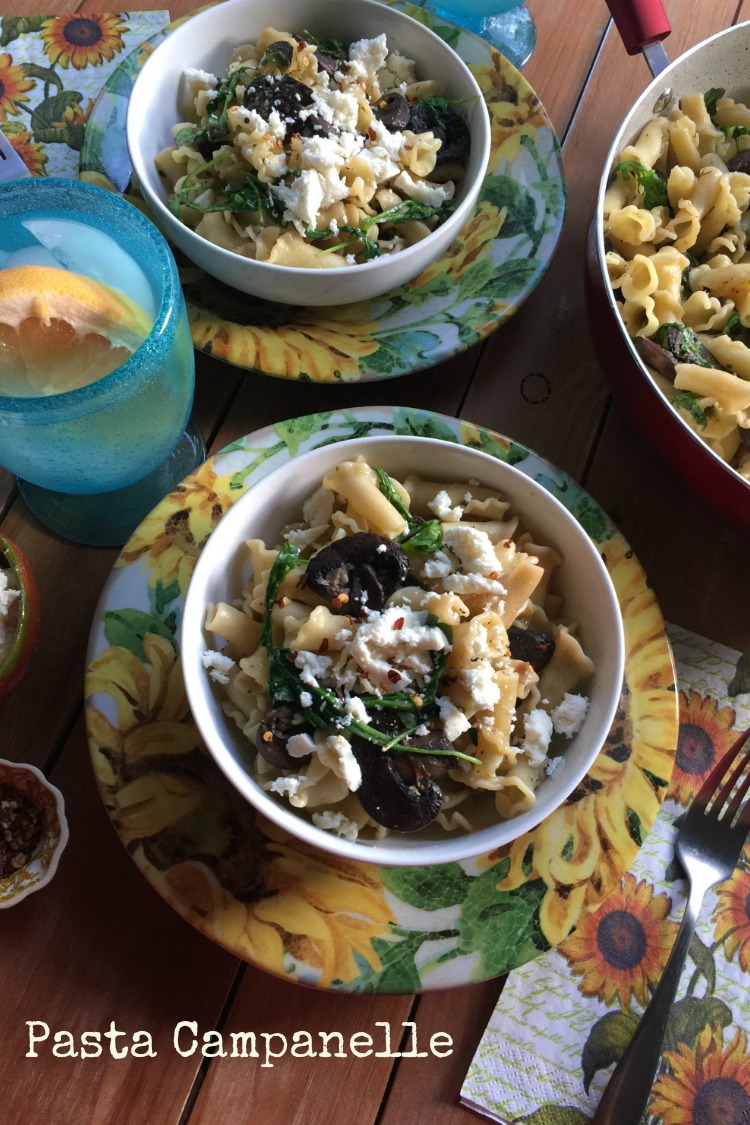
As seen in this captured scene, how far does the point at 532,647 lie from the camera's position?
3.44 feet

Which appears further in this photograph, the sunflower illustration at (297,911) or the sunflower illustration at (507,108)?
the sunflower illustration at (507,108)

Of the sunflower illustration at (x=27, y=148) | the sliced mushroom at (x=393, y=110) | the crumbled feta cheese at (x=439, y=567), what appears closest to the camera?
the crumbled feta cheese at (x=439, y=567)

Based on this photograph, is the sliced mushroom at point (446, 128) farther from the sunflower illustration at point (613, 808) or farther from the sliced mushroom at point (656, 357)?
the sunflower illustration at point (613, 808)

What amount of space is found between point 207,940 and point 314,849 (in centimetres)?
22

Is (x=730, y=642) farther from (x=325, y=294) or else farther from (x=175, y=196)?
(x=175, y=196)

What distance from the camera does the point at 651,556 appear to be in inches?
52.0

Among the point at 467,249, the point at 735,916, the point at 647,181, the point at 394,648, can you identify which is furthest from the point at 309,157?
the point at 735,916

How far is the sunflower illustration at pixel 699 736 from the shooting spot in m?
1.21

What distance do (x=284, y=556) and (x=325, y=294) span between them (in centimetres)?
44

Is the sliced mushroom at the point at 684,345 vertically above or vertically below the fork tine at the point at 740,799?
above

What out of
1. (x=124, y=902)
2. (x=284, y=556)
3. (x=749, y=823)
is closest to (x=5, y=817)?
(x=124, y=902)

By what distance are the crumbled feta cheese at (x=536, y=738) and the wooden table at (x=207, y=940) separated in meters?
0.34

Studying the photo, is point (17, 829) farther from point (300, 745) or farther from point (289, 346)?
point (289, 346)

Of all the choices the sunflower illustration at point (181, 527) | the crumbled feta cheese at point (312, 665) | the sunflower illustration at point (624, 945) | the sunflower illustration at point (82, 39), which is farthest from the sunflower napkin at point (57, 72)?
the sunflower illustration at point (624, 945)
